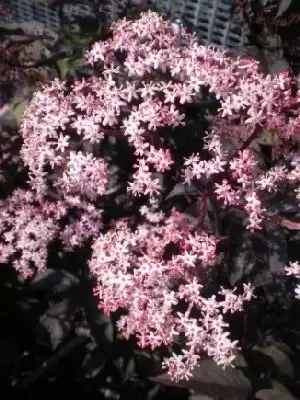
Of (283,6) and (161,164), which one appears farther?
(283,6)

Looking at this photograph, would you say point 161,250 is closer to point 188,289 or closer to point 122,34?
point 188,289

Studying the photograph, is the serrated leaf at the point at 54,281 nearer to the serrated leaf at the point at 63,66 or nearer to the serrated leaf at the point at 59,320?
the serrated leaf at the point at 59,320

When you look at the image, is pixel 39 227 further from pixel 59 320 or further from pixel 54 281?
pixel 59 320

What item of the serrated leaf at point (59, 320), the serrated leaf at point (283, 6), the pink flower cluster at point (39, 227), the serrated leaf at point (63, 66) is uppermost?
the serrated leaf at point (283, 6)

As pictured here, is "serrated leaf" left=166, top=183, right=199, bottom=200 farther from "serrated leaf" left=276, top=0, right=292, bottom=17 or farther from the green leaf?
"serrated leaf" left=276, top=0, right=292, bottom=17

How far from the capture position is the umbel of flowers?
1.50m

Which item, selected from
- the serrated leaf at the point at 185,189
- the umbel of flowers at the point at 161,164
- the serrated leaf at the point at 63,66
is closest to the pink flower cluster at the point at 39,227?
the umbel of flowers at the point at 161,164

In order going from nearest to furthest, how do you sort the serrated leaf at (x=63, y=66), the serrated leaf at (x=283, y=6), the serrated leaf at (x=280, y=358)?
the serrated leaf at (x=280, y=358) < the serrated leaf at (x=63, y=66) < the serrated leaf at (x=283, y=6)

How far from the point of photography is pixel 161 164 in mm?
1513

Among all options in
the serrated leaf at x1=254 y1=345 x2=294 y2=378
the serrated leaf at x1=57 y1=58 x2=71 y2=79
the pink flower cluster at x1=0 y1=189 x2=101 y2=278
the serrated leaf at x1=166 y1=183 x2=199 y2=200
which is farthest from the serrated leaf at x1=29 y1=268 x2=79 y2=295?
the serrated leaf at x1=57 y1=58 x2=71 y2=79

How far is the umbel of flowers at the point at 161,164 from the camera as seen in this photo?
1500mm

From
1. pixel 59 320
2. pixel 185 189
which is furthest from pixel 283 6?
pixel 59 320

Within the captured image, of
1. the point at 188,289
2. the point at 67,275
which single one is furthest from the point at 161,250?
the point at 67,275

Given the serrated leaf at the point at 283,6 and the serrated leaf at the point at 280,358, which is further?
the serrated leaf at the point at 283,6
